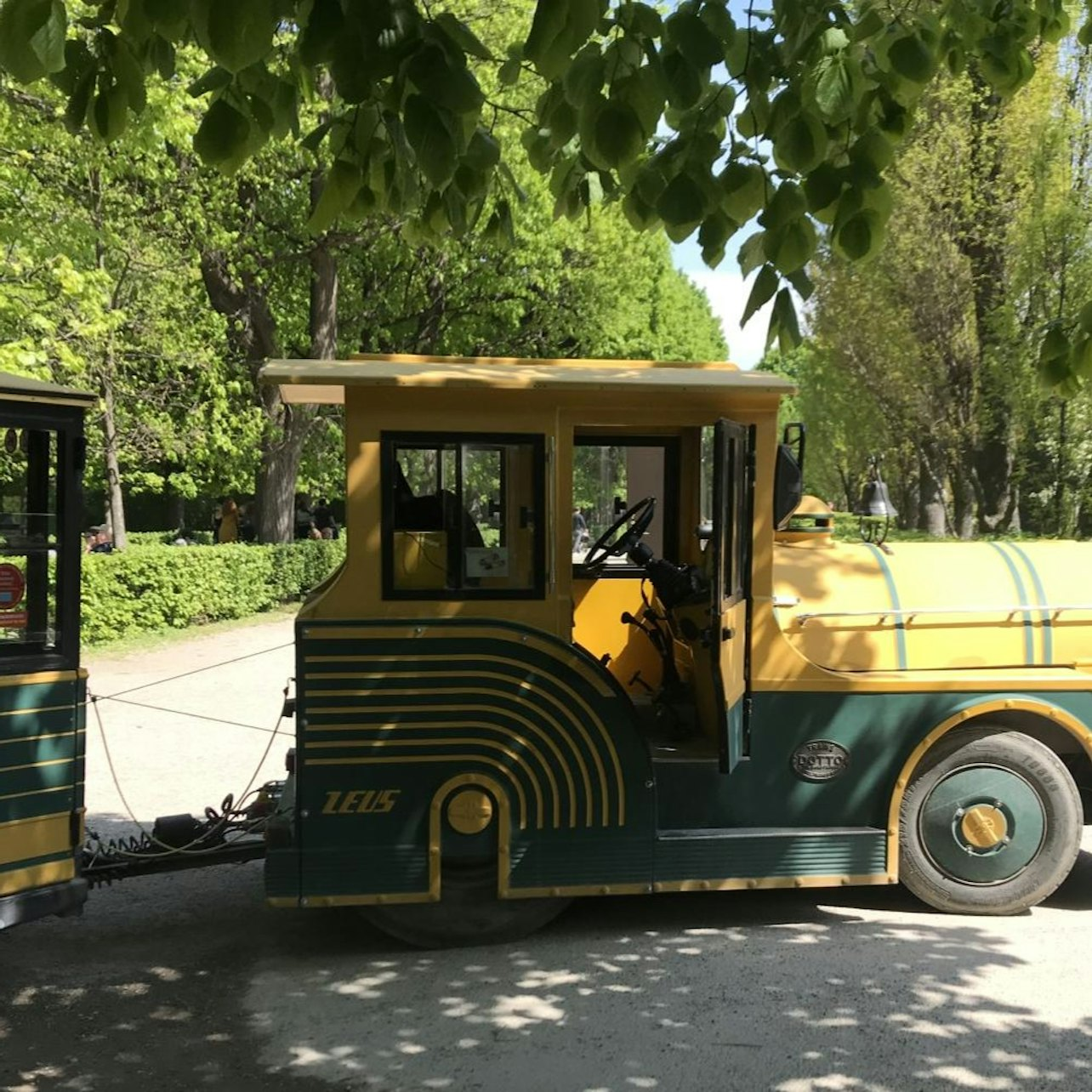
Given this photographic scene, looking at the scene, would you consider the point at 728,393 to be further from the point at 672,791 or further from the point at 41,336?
the point at 41,336

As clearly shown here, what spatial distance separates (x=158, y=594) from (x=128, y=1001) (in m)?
10.3

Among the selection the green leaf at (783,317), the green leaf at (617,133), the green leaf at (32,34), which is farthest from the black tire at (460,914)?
the green leaf at (32,34)

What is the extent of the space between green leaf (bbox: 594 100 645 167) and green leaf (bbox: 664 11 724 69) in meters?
0.23

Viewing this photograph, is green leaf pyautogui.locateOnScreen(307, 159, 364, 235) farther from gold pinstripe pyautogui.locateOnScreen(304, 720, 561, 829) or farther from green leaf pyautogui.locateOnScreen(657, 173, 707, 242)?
gold pinstripe pyautogui.locateOnScreen(304, 720, 561, 829)

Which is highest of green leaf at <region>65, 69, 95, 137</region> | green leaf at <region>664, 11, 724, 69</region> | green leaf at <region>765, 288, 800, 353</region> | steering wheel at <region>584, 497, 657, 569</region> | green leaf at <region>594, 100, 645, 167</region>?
green leaf at <region>664, 11, 724, 69</region>

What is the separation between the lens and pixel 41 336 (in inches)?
448

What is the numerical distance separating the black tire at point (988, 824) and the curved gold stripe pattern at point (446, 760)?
1753 mm

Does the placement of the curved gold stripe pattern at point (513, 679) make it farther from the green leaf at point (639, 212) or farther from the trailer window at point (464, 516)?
the green leaf at point (639, 212)

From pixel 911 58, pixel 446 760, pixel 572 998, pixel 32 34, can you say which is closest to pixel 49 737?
pixel 446 760

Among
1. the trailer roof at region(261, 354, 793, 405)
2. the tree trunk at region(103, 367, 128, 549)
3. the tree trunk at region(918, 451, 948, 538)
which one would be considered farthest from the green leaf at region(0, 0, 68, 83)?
the tree trunk at region(918, 451, 948, 538)

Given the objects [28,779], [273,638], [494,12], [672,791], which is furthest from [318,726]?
[494,12]

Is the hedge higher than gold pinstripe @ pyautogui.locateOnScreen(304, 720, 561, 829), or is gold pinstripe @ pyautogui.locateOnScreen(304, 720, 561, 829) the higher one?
the hedge

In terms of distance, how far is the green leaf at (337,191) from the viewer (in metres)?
Answer: 3.26

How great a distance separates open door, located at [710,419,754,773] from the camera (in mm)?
4109
